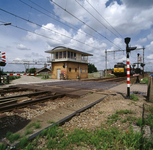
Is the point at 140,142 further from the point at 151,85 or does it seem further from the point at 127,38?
the point at 127,38

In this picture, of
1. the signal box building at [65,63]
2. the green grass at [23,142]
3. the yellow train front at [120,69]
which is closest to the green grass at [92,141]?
the green grass at [23,142]

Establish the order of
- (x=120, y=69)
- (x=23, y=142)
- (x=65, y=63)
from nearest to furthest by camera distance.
→ 1. (x=23, y=142)
2. (x=65, y=63)
3. (x=120, y=69)

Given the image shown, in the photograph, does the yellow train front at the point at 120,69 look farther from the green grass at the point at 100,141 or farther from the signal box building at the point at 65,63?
the green grass at the point at 100,141

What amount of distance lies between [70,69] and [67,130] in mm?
23730

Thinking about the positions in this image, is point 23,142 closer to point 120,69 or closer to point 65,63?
point 65,63

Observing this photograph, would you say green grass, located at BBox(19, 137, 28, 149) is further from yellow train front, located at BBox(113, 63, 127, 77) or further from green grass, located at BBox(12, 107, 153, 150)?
yellow train front, located at BBox(113, 63, 127, 77)

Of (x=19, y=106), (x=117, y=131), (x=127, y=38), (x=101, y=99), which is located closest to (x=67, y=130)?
(x=117, y=131)

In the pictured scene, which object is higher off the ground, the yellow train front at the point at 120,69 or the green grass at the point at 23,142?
the yellow train front at the point at 120,69

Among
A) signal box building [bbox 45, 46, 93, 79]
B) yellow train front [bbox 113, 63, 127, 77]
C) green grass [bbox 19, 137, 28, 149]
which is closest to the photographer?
green grass [bbox 19, 137, 28, 149]

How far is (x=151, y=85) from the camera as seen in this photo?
203 inches

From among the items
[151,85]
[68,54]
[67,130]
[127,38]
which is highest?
[68,54]

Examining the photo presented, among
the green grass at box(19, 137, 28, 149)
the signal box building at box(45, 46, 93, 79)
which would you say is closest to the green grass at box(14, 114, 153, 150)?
the green grass at box(19, 137, 28, 149)

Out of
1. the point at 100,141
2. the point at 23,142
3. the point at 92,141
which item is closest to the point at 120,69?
the point at 100,141

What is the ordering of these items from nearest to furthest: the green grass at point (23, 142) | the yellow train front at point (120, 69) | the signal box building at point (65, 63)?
the green grass at point (23, 142)
the signal box building at point (65, 63)
the yellow train front at point (120, 69)
